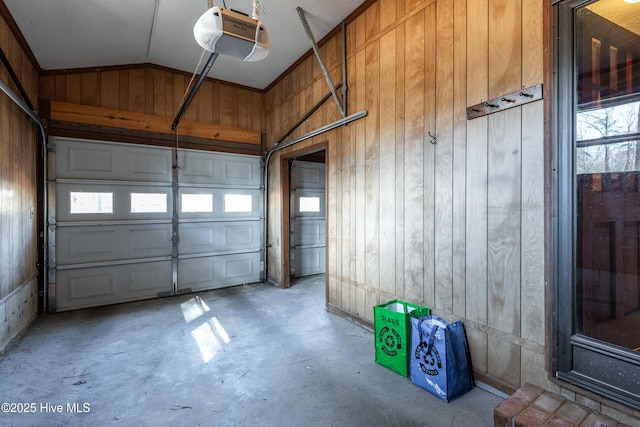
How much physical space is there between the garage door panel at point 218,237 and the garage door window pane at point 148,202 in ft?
1.36

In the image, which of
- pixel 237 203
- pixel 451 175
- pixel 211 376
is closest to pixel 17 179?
pixel 237 203

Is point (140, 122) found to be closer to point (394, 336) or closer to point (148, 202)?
point (148, 202)

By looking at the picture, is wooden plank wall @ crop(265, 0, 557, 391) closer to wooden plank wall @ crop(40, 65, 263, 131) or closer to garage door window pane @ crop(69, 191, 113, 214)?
wooden plank wall @ crop(40, 65, 263, 131)

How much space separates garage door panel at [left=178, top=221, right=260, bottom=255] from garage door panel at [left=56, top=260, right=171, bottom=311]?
1.37 ft

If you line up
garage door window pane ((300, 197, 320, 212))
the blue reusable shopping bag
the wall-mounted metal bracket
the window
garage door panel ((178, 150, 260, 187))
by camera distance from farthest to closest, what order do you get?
1. garage door window pane ((300, 197, 320, 212))
2. garage door panel ((178, 150, 260, 187))
3. the blue reusable shopping bag
4. the wall-mounted metal bracket
5. the window

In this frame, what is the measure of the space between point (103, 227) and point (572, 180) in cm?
494

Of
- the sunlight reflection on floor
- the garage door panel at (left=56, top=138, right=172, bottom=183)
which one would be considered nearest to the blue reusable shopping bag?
the sunlight reflection on floor

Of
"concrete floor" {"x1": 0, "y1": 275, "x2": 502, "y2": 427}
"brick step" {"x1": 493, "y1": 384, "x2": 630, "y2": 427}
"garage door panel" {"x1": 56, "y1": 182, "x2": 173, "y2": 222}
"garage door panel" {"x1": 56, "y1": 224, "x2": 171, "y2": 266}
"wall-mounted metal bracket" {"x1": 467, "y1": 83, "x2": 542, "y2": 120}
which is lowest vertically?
"concrete floor" {"x1": 0, "y1": 275, "x2": 502, "y2": 427}

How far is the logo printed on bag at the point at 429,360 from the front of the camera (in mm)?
1967

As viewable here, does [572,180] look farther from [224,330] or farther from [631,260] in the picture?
[224,330]

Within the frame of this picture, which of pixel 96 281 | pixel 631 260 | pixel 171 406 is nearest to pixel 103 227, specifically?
pixel 96 281

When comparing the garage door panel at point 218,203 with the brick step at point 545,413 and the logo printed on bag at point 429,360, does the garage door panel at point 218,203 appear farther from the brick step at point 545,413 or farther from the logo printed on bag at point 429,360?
the brick step at point 545,413

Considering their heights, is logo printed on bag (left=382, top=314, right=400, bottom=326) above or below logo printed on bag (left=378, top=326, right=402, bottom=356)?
above

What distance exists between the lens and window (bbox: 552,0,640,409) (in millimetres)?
1557
